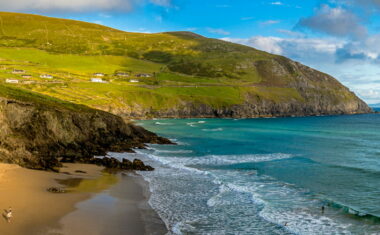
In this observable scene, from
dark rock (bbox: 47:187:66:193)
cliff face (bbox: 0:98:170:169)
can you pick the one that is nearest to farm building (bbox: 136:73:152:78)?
Answer: cliff face (bbox: 0:98:170:169)

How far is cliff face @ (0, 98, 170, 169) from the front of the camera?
102 ft

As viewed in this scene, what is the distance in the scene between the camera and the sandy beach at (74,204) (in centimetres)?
1705

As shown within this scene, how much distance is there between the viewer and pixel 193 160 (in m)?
42.7

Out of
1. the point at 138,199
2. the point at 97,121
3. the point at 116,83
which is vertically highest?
the point at 116,83

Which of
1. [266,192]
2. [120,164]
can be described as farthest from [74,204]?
[266,192]

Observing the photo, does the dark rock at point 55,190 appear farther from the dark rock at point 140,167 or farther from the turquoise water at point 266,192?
the dark rock at point 140,167

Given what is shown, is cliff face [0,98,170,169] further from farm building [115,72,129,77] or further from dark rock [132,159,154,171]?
farm building [115,72,129,77]

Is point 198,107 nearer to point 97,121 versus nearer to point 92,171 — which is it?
point 97,121

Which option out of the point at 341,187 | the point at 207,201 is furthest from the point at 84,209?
the point at 341,187

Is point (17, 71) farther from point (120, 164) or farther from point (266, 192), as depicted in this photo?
point (266, 192)

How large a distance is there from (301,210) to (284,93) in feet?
607

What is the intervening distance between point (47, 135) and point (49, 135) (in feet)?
1.00

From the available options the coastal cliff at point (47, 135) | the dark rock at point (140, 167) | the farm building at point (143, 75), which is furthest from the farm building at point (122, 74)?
the dark rock at point (140, 167)

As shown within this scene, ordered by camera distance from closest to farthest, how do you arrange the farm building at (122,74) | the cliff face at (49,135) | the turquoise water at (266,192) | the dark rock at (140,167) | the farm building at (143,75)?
the turquoise water at (266,192), the cliff face at (49,135), the dark rock at (140,167), the farm building at (122,74), the farm building at (143,75)
